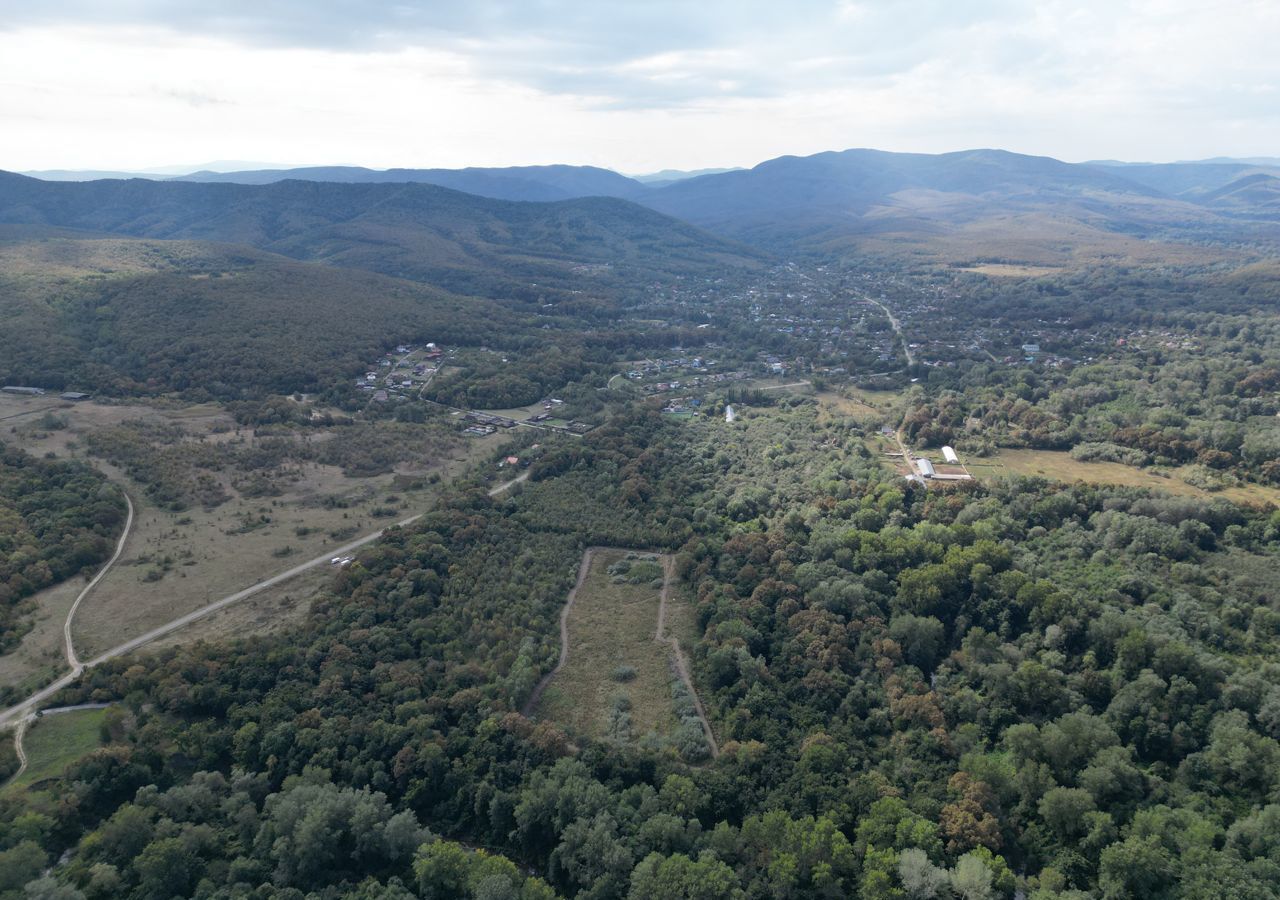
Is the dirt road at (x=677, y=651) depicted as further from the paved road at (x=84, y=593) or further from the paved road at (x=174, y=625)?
the paved road at (x=84, y=593)

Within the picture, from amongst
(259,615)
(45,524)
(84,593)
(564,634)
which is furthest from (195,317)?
(564,634)

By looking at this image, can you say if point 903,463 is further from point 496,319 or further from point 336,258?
point 336,258

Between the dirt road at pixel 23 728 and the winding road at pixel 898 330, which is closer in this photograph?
the dirt road at pixel 23 728

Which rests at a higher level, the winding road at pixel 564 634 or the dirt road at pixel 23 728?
the dirt road at pixel 23 728

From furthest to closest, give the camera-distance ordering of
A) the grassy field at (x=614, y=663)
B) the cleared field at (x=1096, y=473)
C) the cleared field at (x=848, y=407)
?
1. the cleared field at (x=848, y=407)
2. the cleared field at (x=1096, y=473)
3. the grassy field at (x=614, y=663)

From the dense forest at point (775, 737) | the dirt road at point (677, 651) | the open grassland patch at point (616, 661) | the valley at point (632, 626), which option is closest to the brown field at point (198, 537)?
the valley at point (632, 626)

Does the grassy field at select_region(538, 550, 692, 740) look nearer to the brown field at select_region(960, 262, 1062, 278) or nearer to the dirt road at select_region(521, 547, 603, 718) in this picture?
the dirt road at select_region(521, 547, 603, 718)
